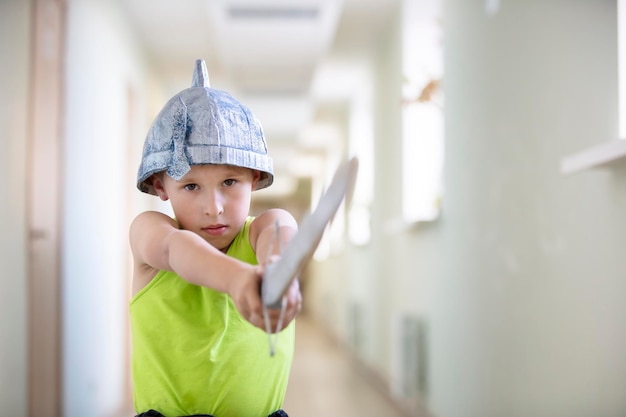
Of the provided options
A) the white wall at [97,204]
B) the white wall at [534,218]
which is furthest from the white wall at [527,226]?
the white wall at [97,204]

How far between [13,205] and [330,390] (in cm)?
297

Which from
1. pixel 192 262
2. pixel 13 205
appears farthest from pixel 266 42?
pixel 192 262

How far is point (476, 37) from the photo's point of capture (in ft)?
11.0

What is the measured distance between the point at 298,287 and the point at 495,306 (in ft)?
7.32

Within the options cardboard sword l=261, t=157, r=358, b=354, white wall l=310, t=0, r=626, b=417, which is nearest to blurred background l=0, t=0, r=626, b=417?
white wall l=310, t=0, r=626, b=417

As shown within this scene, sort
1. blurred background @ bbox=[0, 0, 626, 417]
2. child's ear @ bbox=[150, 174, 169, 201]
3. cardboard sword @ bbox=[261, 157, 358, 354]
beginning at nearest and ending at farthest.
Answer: cardboard sword @ bbox=[261, 157, 358, 354], child's ear @ bbox=[150, 174, 169, 201], blurred background @ bbox=[0, 0, 626, 417]

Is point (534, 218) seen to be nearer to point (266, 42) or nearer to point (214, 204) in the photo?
point (214, 204)

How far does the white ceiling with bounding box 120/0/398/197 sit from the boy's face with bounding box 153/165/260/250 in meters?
3.80

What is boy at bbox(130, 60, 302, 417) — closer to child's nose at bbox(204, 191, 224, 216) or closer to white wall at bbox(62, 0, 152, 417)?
child's nose at bbox(204, 191, 224, 216)

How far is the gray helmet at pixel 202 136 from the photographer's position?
112 centimetres

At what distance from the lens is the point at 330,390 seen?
575 cm

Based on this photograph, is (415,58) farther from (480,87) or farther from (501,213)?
(501,213)

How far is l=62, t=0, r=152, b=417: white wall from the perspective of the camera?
14.1 feet

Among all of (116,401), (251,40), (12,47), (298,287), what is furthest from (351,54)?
(298,287)
